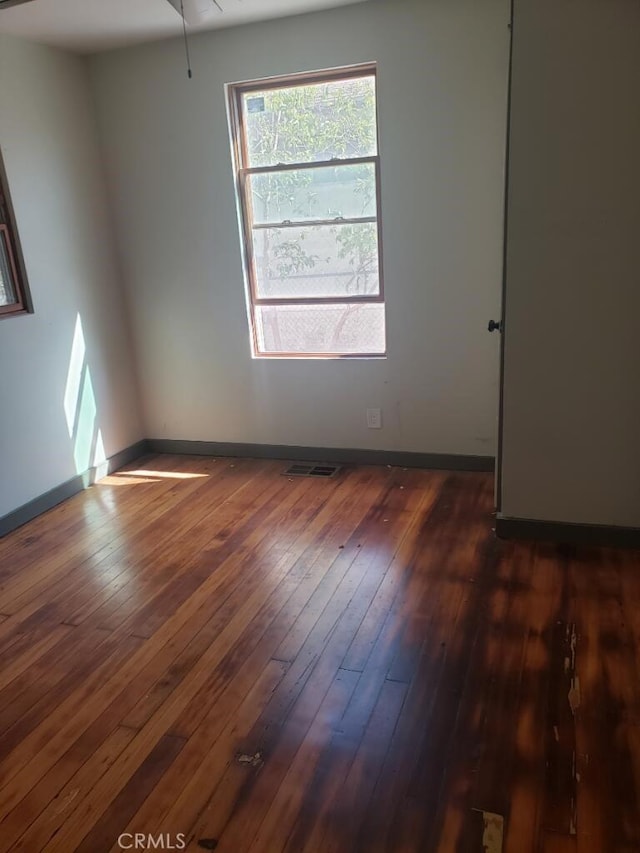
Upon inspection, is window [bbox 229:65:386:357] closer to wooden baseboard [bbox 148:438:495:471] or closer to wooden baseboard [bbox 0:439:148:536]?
wooden baseboard [bbox 148:438:495:471]

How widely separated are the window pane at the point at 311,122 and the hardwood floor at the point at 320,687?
2049 millimetres

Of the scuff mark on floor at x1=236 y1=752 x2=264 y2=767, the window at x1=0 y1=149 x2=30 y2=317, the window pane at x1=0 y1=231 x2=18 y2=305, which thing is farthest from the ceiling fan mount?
the scuff mark on floor at x1=236 y1=752 x2=264 y2=767

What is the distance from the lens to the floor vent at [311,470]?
402cm

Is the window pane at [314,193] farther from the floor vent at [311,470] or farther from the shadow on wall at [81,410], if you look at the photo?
the floor vent at [311,470]

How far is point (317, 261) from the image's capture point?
3879mm

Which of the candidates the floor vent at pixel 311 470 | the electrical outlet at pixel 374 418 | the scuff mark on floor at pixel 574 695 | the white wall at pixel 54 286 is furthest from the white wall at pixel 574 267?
the white wall at pixel 54 286

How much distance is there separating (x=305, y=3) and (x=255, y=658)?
3141 millimetres

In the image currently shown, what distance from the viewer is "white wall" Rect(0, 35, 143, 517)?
3.50 metres

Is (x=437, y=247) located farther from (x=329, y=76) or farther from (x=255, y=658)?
(x=255, y=658)

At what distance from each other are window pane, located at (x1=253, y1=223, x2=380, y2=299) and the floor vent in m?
1.07

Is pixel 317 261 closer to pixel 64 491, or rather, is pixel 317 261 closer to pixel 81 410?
pixel 81 410

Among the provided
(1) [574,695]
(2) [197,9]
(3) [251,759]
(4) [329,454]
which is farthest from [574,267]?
(2) [197,9]

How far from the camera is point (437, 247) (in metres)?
3.59

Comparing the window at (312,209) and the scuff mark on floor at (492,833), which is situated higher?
the window at (312,209)
